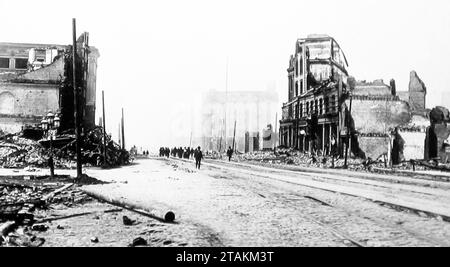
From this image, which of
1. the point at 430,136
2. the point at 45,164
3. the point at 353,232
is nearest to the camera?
the point at 353,232

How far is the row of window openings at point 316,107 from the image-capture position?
144ft

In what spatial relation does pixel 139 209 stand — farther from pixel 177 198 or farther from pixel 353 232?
pixel 353 232

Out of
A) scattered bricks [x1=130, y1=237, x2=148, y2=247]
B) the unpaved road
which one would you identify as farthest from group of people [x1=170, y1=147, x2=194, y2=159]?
scattered bricks [x1=130, y1=237, x2=148, y2=247]

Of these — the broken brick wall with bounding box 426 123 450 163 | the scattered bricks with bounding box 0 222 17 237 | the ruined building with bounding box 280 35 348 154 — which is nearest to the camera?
the scattered bricks with bounding box 0 222 17 237

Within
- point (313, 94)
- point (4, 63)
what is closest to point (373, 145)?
point (313, 94)

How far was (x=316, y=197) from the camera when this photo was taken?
1124 cm

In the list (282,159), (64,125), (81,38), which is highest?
(81,38)

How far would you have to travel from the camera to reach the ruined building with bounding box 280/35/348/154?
1746 inches

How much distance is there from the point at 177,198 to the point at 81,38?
41914mm

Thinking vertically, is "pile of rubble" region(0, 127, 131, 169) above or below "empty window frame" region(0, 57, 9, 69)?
below

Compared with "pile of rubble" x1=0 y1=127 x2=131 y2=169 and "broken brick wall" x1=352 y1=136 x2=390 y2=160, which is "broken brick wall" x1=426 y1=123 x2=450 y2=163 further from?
"pile of rubble" x1=0 y1=127 x2=131 y2=169

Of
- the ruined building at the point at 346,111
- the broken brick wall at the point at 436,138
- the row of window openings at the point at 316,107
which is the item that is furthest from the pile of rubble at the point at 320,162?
the row of window openings at the point at 316,107

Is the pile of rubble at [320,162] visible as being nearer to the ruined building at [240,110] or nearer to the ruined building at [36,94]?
the ruined building at [36,94]
